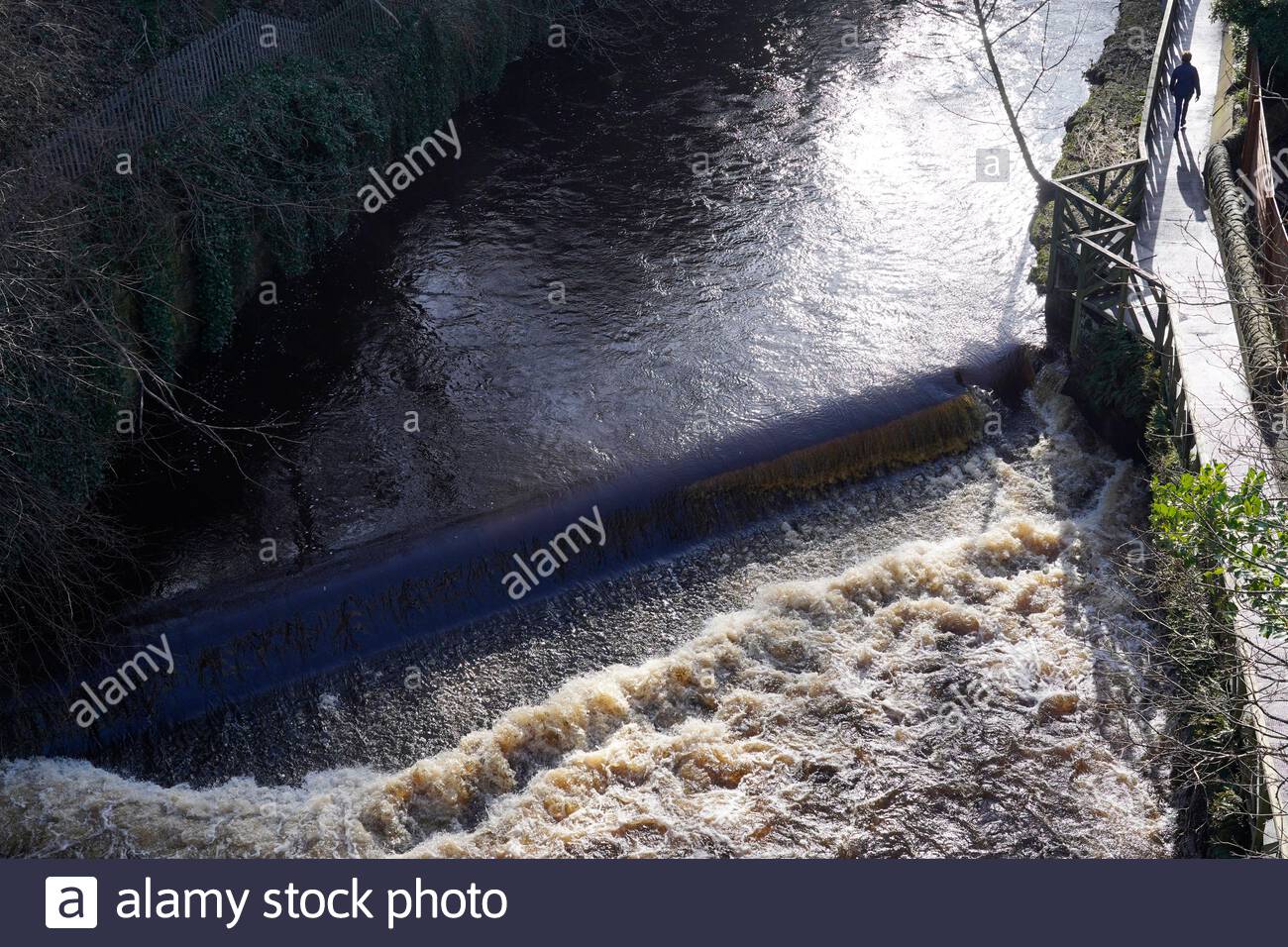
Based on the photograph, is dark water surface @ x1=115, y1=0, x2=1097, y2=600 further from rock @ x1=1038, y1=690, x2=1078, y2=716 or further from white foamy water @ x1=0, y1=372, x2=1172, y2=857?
rock @ x1=1038, y1=690, x2=1078, y2=716

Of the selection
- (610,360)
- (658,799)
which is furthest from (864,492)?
(658,799)

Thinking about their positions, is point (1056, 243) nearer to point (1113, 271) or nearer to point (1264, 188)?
point (1113, 271)

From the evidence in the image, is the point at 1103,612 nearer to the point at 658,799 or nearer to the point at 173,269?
the point at 658,799

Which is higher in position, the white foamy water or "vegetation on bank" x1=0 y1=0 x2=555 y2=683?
"vegetation on bank" x1=0 y1=0 x2=555 y2=683

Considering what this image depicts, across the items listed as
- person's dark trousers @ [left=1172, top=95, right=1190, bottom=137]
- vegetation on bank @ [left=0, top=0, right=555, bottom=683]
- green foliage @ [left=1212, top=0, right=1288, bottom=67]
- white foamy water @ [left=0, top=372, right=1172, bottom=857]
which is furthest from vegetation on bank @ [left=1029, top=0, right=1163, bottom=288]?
vegetation on bank @ [left=0, top=0, right=555, bottom=683]

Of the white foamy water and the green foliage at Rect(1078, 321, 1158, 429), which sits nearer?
the white foamy water

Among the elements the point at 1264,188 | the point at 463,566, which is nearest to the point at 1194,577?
the point at 1264,188
